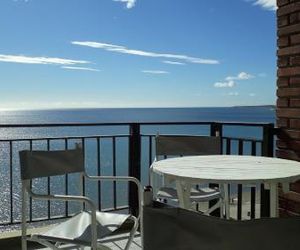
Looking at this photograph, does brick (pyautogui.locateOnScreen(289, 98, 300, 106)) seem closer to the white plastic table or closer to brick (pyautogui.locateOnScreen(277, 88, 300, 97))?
brick (pyautogui.locateOnScreen(277, 88, 300, 97))

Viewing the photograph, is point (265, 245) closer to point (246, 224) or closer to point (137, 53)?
point (246, 224)

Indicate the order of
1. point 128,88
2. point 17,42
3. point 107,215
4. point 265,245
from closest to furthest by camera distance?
point 265,245 → point 107,215 → point 17,42 → point 128,88

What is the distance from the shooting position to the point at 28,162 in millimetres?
2373

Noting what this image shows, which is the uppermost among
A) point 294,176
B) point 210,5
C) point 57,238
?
point 210,5

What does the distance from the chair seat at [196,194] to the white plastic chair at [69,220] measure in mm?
531

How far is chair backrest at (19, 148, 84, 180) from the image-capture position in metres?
2.36

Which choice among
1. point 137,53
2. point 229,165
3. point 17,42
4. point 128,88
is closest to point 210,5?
point 229,165

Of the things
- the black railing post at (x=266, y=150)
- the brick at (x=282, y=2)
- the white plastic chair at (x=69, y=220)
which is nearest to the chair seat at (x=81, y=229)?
the white plastic chair at (x=69, y=220)

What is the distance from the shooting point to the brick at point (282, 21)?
324 centimetres

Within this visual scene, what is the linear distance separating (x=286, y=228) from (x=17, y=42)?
30.1 m

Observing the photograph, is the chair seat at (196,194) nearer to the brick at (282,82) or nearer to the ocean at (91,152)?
the ocean at (91,152)

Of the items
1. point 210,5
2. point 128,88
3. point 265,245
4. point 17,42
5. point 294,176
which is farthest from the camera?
point 128,88

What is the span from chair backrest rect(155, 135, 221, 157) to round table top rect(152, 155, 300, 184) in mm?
530

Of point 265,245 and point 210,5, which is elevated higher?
point 210,5
